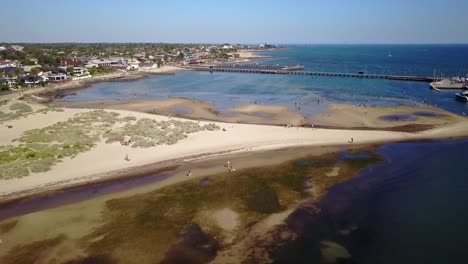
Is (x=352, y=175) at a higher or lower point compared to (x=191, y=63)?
lower

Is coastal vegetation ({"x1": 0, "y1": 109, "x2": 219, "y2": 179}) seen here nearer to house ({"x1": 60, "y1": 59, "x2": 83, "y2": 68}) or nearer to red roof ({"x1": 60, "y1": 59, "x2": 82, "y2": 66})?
house ({"x1": 60, "y1": 59, "x2": 83, "y2": 68})

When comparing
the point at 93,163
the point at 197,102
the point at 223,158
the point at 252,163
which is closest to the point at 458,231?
the point at 252,163

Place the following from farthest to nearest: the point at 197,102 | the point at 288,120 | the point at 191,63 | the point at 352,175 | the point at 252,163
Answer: the point at 191,63
the point at 197,102
the point at 288,120
the point at 252,163
the point at 352,175

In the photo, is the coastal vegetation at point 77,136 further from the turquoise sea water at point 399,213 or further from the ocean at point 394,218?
the turquoise sea water at point 399,213

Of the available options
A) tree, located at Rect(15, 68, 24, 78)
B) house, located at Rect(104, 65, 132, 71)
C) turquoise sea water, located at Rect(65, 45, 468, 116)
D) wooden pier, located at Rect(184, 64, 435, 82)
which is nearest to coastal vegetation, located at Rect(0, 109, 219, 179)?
turquoise sea water, located at Rect(65, 45, 468, 116)

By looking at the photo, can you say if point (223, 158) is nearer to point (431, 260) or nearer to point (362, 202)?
point (362, 202)

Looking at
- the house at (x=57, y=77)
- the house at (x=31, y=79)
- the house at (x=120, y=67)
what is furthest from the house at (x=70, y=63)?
the house at (x=31, y=79)
